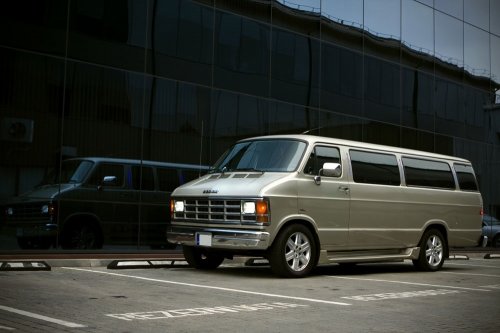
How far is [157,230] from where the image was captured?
14406 mm

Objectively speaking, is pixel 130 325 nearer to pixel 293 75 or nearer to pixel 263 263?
pixel 263 263

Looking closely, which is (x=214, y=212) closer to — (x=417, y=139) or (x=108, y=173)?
(x=108, y=173)

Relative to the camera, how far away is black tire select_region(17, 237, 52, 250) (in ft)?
40.2

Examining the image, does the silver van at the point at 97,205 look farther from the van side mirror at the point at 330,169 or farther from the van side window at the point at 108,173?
the van side mirror at the point at 330,169

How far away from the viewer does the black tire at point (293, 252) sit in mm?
9961

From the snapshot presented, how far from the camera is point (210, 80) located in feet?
51.5

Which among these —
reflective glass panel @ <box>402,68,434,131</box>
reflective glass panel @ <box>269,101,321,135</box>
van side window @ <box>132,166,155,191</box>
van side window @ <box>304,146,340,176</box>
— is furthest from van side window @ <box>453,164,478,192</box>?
reflective glass panel @ <box>402,68,434,131</box>

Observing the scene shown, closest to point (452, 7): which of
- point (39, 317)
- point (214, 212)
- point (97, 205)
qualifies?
point (97, 205)

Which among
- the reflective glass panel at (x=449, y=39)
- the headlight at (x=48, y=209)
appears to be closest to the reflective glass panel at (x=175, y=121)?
the headlight at (x=48, y=209)

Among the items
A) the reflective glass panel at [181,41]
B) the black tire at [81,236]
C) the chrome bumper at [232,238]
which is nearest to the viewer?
the chrome bumper at [232,238]

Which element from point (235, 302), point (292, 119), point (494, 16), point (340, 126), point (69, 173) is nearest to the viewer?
point (235, 302)

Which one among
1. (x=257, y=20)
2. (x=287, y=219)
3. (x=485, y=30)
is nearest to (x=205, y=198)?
(x=287, y=219)

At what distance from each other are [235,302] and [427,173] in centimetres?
710

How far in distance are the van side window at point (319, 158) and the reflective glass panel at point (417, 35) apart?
11462mm
